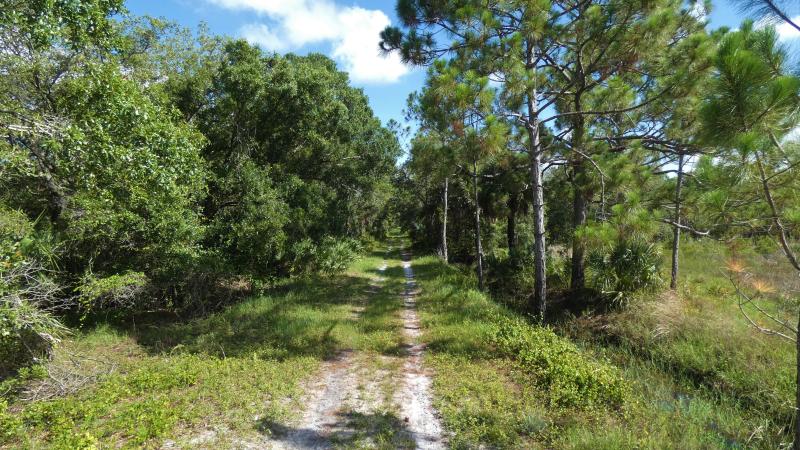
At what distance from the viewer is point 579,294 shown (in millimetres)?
11227

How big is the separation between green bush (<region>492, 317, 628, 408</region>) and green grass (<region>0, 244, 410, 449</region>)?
90.1 inches

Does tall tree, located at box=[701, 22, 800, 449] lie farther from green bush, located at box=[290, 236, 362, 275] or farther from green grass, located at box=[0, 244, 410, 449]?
green bush, located at box=[290, 236, 362, 275]

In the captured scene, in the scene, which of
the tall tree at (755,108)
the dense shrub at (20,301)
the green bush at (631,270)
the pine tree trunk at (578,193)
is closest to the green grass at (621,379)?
the green bush at (631,270)

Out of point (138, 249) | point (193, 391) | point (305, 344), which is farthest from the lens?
point (138, 249)

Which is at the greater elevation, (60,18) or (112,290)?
(60,18)

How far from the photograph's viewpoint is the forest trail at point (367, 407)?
409 centimetres

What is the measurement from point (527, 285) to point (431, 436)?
10.5 metres

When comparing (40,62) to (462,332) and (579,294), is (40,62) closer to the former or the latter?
(462,332)

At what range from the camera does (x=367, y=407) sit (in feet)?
16.1

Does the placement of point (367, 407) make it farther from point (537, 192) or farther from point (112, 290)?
point (112, 290)

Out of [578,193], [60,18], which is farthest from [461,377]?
[60,18]

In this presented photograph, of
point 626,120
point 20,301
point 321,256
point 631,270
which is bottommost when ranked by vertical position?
point 631,270

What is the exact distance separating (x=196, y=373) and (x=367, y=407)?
2.87 m

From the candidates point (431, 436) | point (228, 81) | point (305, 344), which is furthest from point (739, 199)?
point (228, 81)
